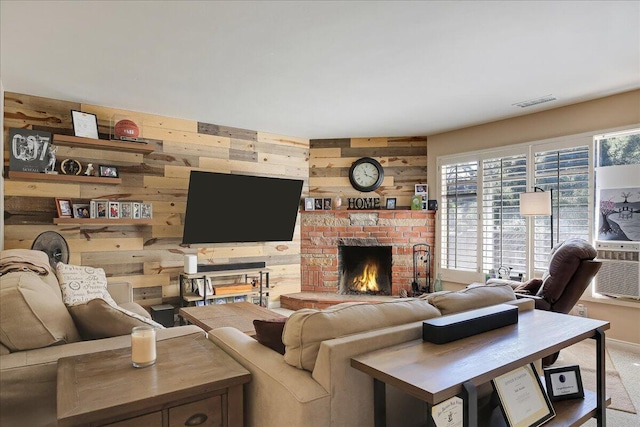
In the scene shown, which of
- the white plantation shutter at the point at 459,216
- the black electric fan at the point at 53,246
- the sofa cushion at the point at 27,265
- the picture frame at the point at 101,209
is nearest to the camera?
the sofa cushion at the point at 27,265

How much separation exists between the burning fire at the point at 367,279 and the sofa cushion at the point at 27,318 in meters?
4.39

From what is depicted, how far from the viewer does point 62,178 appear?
3.83 m

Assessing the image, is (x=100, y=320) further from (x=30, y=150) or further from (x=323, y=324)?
(x=30, y=150)

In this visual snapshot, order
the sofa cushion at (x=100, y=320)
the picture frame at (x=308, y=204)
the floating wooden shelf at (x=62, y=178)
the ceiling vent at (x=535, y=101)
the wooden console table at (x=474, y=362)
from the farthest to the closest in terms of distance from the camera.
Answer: the picture frame at (x=308, y=204)
the ceiling vent at (x=535, y=101)
the floating wooden shelf at (x=62, y=178)
the sofa cushion at (x=100, y=320)
the wooden console table at (x=474, y=362)

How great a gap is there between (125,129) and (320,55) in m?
2.36

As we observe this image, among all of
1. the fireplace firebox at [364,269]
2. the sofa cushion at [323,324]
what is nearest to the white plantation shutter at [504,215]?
the fireplace firebox at [364,269]

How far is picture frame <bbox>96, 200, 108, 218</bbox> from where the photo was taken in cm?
407

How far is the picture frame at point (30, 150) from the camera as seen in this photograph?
364 centimetres

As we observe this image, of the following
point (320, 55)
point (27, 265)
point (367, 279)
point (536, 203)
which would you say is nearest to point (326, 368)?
point (27, 265)

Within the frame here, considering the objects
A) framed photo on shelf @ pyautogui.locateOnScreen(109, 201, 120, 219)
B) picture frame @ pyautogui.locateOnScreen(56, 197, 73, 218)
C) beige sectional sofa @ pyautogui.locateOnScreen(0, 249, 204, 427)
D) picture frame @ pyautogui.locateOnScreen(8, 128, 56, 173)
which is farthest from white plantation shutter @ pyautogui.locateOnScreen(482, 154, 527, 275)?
picture frame @ pyautogui.locateOnScreen(8, 128, 56, 173)

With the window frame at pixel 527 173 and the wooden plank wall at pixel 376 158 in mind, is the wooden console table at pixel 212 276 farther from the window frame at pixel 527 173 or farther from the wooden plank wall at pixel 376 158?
the window frame at pixel 527 173

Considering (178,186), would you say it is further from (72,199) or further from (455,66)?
(455,66)

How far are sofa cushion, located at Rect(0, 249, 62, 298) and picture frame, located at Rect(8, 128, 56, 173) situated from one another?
4.17 ft

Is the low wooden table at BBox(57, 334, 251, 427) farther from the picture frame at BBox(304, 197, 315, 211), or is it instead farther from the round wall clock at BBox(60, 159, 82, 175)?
the picture frame at BBox(304, 197, 315, 211)
